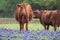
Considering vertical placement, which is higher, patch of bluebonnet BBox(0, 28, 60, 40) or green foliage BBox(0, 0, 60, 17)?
patch of bluebonnet BBox(0, 28, 60, 40)

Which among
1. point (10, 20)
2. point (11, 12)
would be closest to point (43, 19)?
point (10, 20)

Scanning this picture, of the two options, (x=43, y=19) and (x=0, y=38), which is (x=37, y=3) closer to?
(x=43, y=19)

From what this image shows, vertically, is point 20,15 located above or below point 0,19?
above

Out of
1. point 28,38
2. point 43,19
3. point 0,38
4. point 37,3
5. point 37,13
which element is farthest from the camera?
point 37,3

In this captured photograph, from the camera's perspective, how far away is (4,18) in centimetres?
1812

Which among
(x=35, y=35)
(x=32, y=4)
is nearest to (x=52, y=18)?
(x=35, y=35)

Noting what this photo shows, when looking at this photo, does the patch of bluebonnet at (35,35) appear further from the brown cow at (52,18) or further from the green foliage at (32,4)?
the green foliage at (32,4)

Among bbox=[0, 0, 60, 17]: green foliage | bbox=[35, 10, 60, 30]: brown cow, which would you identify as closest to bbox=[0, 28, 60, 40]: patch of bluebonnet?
bbox=[35, 10, 60, 30]: brown cow

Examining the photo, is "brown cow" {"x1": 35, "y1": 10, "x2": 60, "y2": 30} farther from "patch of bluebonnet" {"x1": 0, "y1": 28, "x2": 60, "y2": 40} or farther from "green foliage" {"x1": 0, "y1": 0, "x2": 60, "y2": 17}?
"green foliage" {"x1": 0, "y1": 0, "x2": 60, "y2": 17}

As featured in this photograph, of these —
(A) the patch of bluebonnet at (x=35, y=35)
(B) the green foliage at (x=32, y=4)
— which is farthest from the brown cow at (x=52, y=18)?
(B) the green foliage at (x=32, y=4)

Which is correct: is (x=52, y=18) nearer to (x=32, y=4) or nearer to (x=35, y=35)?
(x=35, y=35)

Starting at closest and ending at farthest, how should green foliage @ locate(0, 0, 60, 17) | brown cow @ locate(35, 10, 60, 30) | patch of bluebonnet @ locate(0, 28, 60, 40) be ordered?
1. patch of bluebonnet @ locate(0, 28, 60, 40)
2. brown cow @ locate(35, 10, 60, 30)
3. green foliage @ locate(0, 0, 60, 17)

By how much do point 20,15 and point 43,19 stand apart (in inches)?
66.2

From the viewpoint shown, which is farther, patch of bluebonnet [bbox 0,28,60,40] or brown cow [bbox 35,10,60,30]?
brown cow [bbox 35,10,60,30]
